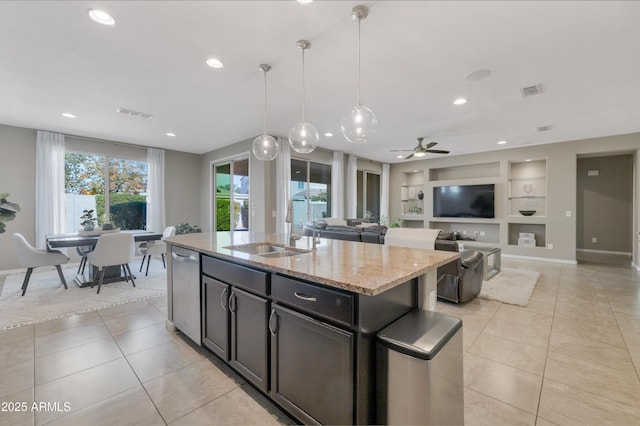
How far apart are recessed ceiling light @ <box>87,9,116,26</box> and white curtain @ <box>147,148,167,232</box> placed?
198 inches

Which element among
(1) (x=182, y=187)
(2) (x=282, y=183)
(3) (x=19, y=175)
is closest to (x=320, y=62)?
(2) (x=282, y=183)

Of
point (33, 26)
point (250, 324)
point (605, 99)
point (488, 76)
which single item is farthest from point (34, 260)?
point (605, 99)

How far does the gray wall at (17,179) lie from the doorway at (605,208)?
12.1 metres

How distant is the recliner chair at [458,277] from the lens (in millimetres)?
3348

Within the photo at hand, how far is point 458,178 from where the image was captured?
8.25 m

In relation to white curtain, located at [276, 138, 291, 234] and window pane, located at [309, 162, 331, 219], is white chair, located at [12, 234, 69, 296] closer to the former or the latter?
white curtain, located at [276, 138, 291, 234]

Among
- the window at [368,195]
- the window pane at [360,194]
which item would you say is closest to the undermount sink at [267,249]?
the window at [368,195]

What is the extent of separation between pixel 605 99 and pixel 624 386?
149 inches

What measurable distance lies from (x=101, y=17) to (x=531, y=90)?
4.64 metres

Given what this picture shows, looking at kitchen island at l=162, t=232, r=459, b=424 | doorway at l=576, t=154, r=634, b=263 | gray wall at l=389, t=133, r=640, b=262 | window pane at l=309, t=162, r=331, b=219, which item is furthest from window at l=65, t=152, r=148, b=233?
doorway at l=576, t=154, r=634, b=263

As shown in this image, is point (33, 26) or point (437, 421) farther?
point (33, 26)

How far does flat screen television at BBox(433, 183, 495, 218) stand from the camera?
23.5ft

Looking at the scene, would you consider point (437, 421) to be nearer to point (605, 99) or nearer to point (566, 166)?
point (605, 99)

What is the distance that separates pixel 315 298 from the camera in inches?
55.8
